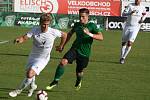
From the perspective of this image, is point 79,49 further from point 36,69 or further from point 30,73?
point 30,73

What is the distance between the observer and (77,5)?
41219 mm

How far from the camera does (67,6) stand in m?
41.2

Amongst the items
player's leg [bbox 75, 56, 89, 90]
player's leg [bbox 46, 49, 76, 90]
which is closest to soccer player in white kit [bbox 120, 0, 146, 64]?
player's leg [bbox 75, 56, 89, 90]

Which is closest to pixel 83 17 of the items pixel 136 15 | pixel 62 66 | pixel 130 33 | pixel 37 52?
pixel 62 66

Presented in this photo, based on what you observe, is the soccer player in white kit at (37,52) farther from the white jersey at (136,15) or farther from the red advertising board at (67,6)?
the red advertising board at (67,6)

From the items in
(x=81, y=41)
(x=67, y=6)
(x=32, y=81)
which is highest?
(x=67, y=6)

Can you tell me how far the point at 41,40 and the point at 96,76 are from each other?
173 inches

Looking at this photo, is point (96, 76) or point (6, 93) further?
point (96, 76)

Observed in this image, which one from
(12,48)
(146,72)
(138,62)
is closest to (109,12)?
(12,48)

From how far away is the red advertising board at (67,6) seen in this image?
4053 cm

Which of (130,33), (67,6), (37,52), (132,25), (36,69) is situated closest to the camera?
(36,69)

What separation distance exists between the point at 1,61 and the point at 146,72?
4.98 m

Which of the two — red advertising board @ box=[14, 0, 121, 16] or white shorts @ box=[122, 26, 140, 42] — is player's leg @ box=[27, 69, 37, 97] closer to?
white shorts @ box=[122, 26, 140, 42]

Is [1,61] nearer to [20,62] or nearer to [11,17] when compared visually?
[20,62]
